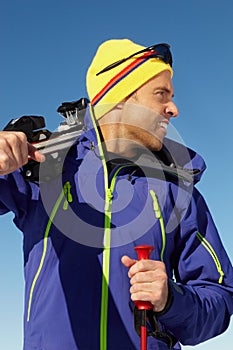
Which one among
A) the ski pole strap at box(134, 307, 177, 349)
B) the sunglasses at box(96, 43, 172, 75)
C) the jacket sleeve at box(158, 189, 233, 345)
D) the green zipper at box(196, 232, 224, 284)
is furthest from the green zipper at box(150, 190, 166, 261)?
the sunglasses at box(96, 43, 172, 75)

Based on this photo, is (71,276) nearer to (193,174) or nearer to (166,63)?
(193,174)

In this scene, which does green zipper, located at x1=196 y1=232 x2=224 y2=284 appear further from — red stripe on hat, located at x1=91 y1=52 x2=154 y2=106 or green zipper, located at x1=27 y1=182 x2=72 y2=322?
red stripe on hat, located at x1=91 y1=52 x2=154 y2=106

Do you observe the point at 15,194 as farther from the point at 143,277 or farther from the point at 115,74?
the point at 115,74

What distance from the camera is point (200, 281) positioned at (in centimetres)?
397

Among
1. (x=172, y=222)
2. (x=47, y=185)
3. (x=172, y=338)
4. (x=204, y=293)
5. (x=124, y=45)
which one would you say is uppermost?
(x=124, y=45)

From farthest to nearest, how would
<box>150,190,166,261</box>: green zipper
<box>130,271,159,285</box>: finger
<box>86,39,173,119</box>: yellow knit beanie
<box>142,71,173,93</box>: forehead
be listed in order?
<box>86,39,173,119</box>: yellow knit beanie
<box>142,71,173,93</box>: forehead
<box>150,190,166,261</box>: green zipper
<box>130,271,159,285</box>: finger

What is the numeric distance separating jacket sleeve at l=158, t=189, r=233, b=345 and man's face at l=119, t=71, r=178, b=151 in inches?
24.1

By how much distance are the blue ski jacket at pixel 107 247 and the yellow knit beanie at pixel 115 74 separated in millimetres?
647

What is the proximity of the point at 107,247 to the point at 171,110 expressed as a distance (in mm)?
1404

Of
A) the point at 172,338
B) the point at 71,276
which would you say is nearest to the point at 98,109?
the point at 71,276

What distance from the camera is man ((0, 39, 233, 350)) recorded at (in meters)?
3.57

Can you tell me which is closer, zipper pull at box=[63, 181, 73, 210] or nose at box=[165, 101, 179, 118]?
zipper pull at box=[63, 181, 73, 210]

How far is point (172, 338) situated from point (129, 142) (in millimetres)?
1606

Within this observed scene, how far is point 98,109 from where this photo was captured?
16.0ft
